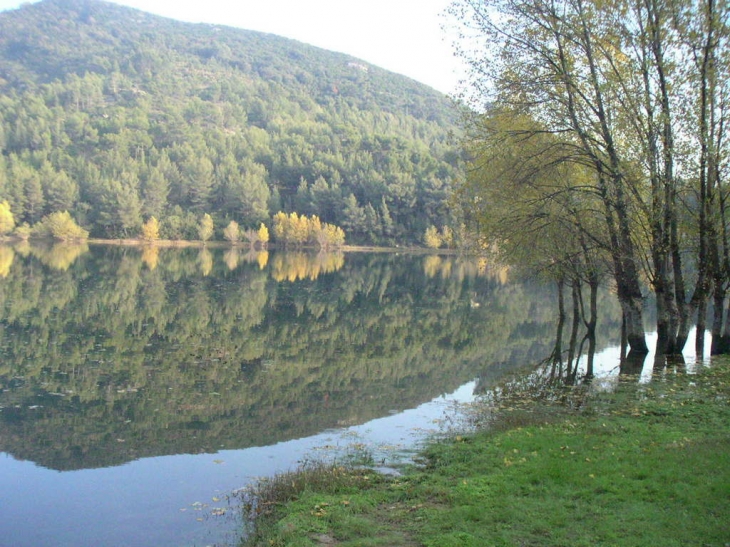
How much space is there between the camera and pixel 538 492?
9.32 m

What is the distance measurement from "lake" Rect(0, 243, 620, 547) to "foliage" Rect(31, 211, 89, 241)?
74.7 metres

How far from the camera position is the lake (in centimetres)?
1100

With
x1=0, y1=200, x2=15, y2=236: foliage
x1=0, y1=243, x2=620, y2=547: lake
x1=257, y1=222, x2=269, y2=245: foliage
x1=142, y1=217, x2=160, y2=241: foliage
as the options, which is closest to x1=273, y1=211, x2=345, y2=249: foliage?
x1=257, y1=222, x2=269, y2=245: foliage

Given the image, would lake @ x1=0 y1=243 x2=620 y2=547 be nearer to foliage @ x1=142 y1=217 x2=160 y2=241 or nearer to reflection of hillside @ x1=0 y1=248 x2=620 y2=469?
reflection of hillside @ x1=0 y1=248 x2=620 y2=469

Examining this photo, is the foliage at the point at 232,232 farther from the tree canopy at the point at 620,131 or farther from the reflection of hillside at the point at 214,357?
the tree canopy at the point at 620,131

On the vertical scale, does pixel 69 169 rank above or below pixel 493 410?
above

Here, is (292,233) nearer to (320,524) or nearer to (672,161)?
(672,161)

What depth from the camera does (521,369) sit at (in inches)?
937

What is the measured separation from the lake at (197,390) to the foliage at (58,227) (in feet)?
245

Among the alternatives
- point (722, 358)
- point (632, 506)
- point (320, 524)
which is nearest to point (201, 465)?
point (320, 524)

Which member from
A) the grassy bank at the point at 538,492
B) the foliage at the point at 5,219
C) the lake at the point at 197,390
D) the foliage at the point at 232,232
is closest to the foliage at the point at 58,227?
the foliage at the point at 5,219

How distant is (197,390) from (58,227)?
351 feet

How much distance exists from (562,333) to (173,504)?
82.6 feet

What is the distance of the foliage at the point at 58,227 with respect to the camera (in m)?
113
